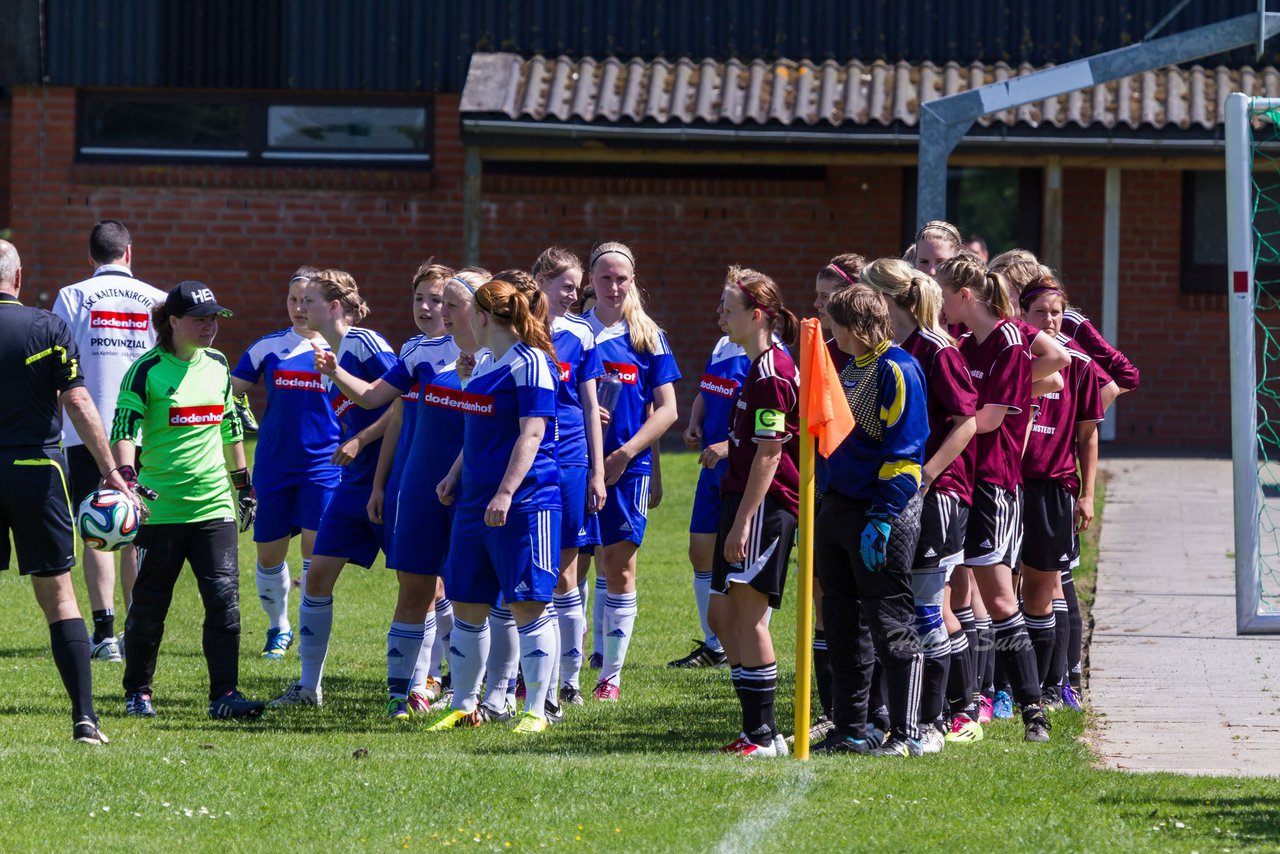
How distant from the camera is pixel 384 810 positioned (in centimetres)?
555

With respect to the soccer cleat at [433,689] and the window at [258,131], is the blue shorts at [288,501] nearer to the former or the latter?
the soccer cleat at [433,689]

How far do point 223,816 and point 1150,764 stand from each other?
3.47m

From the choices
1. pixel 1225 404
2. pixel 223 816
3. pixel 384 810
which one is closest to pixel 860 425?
pixel 384 810

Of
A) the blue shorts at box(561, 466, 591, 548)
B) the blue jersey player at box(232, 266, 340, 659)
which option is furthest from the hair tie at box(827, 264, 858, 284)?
the blue jersey player at box(232, 266, 340, 659)

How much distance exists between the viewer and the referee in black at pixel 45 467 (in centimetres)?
651

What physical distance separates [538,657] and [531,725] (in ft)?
0.94

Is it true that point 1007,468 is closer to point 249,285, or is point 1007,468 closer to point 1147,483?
point 1147,483

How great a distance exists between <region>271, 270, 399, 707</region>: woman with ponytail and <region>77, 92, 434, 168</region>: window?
10.5 m

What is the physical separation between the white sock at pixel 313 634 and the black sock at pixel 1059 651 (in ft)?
10.5

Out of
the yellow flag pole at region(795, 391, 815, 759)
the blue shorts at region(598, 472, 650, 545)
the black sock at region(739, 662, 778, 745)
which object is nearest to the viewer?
the yellow flag pole at region(795, 391, 815, 759)

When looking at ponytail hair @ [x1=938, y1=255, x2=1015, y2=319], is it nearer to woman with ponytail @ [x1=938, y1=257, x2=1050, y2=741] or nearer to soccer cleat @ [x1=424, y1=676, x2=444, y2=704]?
woman with ponytail @ [x1=938, y1=257, x2=1050, y2=741]

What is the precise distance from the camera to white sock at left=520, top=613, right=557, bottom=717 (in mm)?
6887

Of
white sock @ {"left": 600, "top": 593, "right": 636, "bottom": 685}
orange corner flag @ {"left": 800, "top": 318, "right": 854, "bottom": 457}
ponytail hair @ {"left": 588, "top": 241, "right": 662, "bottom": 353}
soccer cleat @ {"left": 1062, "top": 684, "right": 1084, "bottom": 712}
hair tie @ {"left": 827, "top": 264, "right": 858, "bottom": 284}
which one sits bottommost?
soccer cleat @ {"left": 1062, "top": 684, "right": 1084, "bottom": 712}

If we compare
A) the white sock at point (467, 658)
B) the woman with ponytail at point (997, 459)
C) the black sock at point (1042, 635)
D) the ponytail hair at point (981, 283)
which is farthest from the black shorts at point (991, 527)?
the white sock at point (467, 658)
